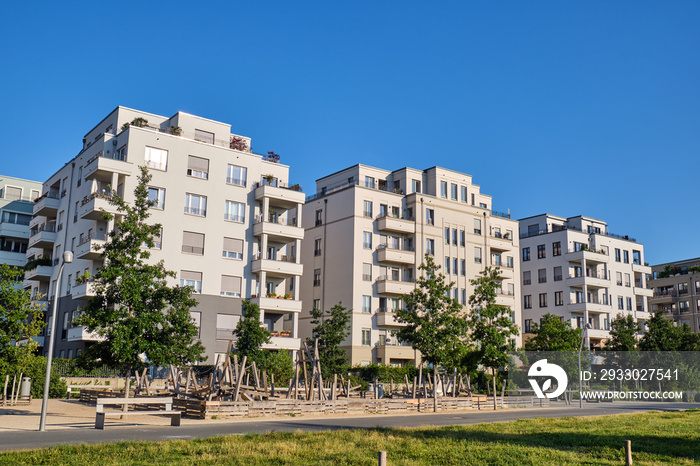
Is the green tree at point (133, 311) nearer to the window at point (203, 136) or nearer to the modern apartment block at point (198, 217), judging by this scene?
the modern apartment block at point (198, 217)

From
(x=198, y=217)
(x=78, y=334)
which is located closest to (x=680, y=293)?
(x=198, y=217)

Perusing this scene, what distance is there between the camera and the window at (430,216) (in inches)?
2703

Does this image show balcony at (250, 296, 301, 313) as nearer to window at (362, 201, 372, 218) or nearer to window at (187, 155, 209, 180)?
window at (187, 155, 209, 180)

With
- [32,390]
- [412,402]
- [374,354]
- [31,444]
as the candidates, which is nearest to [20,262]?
[32,390]

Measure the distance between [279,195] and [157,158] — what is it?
10.6 metres

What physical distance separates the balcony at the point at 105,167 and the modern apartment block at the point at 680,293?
90.5 metres

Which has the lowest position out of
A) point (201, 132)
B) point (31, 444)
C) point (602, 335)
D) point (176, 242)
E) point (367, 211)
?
point (31, 444)

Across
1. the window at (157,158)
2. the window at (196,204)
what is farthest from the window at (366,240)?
the window at (157,158)

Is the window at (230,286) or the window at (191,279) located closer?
the window at (191,279)

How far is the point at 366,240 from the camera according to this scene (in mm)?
64438

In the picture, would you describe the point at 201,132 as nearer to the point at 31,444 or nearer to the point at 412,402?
the point at 412,402

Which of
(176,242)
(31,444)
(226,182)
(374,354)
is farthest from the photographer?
(374,354)

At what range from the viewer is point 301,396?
38.6 meters

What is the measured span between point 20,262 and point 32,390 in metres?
33.4
